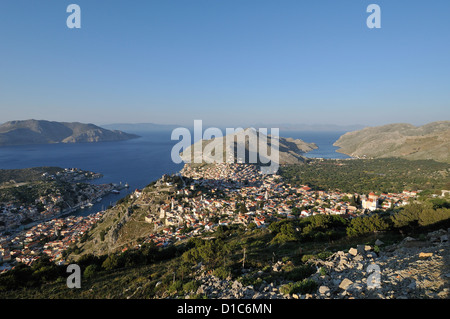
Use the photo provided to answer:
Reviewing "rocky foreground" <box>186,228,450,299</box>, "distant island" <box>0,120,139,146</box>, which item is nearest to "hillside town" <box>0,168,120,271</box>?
"rocky foreground" <box>186,228,450,299</box>

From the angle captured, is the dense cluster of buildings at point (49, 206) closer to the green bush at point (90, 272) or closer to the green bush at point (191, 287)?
the green bush at point (90, 272)

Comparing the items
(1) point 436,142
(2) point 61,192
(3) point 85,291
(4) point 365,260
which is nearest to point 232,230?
(3) point 85,291

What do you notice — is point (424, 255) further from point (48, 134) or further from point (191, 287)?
point (48, 134)

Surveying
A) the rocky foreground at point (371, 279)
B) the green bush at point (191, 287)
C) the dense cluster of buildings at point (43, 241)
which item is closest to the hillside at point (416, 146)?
the rocky foreground at point (371, 279)

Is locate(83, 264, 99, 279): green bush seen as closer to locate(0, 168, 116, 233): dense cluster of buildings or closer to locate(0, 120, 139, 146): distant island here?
locate(0, 168, 116, 233): dense cluster of buildings

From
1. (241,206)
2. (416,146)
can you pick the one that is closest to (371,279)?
(241,206)
